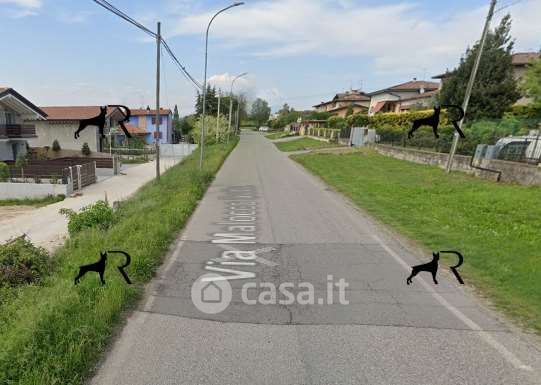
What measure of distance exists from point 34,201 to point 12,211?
188cm

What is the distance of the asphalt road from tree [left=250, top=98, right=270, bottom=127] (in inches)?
5406

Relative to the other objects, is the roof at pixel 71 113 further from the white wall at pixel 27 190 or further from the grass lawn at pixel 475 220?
the grass lawn at pixel 475 220

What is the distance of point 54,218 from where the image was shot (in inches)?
474

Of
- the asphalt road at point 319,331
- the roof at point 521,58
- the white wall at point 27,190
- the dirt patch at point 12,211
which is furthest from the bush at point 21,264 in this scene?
the roof at point 521,58

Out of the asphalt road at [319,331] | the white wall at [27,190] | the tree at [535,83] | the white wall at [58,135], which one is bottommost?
the white wall at [27,190]

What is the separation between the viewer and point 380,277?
5211 mm

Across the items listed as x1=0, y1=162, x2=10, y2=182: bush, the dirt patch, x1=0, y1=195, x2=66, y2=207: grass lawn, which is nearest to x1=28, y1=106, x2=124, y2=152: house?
x1=0, y1=162, x2=10, y2=182: bush

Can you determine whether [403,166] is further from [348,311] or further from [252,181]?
[348,311]

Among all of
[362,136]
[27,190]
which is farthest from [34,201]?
[362,136]

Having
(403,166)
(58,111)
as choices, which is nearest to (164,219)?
(403,166)

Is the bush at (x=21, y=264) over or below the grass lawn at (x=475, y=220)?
below

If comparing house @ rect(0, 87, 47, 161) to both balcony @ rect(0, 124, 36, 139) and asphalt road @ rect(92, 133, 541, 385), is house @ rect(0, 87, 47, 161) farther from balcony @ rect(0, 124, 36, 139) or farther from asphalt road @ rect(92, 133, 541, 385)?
asphalt road @ rect(92, 133, 541, 385)

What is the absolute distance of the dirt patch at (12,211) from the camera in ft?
41.8

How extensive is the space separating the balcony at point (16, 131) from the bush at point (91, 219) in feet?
60.0
